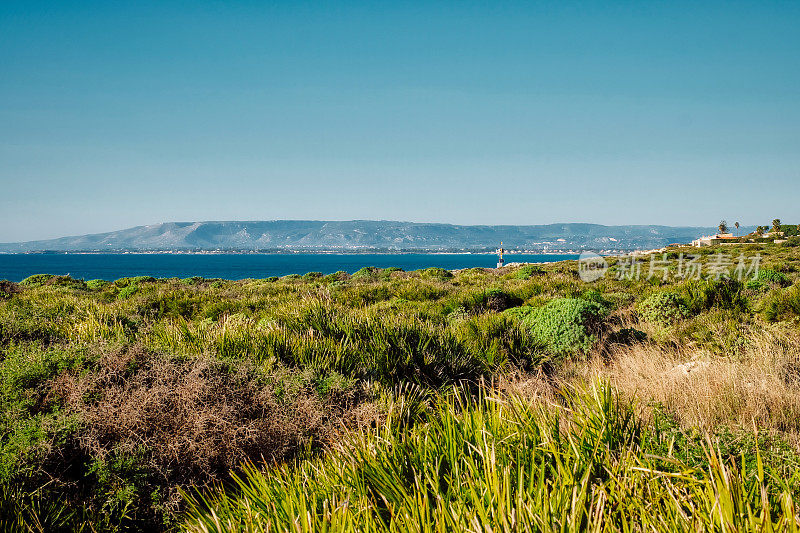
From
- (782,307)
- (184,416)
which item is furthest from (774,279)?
(184,416)

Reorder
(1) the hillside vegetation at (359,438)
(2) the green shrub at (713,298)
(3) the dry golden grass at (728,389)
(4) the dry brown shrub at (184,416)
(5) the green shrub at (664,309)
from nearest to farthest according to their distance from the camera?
1. (1) the hillside vegetation at (359,438)
2. (4) the dry brown shrub at (184,416)
3. (3) the dry golden grass at (728,389)
4. (5) the green shrub at (664,309)
5. (2) the green shrub at (713,298)

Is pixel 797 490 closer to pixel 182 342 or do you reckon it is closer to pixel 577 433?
pixel 577 433

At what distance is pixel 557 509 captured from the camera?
6.01 ft

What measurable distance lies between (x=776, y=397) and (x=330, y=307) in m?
4.73

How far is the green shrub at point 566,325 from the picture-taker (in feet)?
23.4

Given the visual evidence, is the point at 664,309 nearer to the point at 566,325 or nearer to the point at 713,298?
the point at 713,298

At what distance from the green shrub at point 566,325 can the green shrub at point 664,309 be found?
1404 millimetres

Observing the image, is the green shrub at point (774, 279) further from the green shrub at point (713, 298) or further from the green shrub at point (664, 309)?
the green shrub at point (664, 309)

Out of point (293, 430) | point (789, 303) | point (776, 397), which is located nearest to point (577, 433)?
point (293, 430)

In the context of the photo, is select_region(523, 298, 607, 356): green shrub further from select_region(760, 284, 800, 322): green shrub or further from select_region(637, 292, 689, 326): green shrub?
select_region(760, 284, 800, 322): green shrub

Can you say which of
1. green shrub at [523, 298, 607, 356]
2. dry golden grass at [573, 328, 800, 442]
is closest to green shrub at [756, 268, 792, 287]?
green shrub at [523, 298, 607, 356]

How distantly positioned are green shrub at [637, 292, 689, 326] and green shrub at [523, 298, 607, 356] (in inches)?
55.3

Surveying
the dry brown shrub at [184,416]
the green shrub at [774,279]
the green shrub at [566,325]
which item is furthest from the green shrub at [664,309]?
the dry brown shrub at [184,416]

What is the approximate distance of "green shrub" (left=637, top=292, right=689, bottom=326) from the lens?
30.3ft
